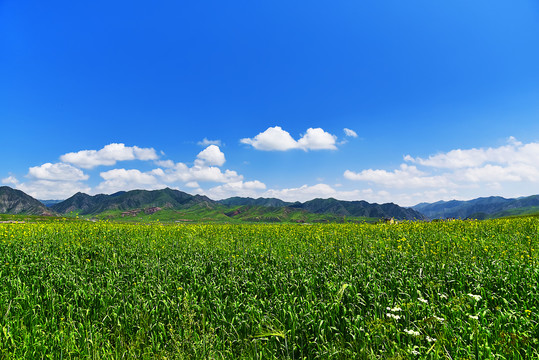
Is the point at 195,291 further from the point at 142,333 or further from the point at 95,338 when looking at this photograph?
the point at 95,338

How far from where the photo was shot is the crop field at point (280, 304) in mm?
4383

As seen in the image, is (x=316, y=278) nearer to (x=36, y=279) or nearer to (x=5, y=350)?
(x=5, y=350)

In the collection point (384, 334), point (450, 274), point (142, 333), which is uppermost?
point (450, 274)

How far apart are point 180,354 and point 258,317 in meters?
1.79

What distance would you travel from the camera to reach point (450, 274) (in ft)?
20.9

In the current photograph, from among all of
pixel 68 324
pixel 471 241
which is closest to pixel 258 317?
pixel 68 324

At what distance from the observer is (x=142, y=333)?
204 inches

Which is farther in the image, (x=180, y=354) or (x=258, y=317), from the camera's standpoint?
(x=258, y=317)

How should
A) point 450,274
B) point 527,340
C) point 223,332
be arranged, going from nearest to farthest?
point 527,340 → point 223,332 → point 450,274

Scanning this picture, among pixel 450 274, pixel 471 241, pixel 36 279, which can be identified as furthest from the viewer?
pixel 471 241

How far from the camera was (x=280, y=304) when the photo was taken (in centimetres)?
557

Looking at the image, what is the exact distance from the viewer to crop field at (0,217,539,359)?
438 centimetres

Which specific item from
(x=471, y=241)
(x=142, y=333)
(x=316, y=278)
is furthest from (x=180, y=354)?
(x=471, y=241)

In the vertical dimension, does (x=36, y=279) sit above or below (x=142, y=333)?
above
